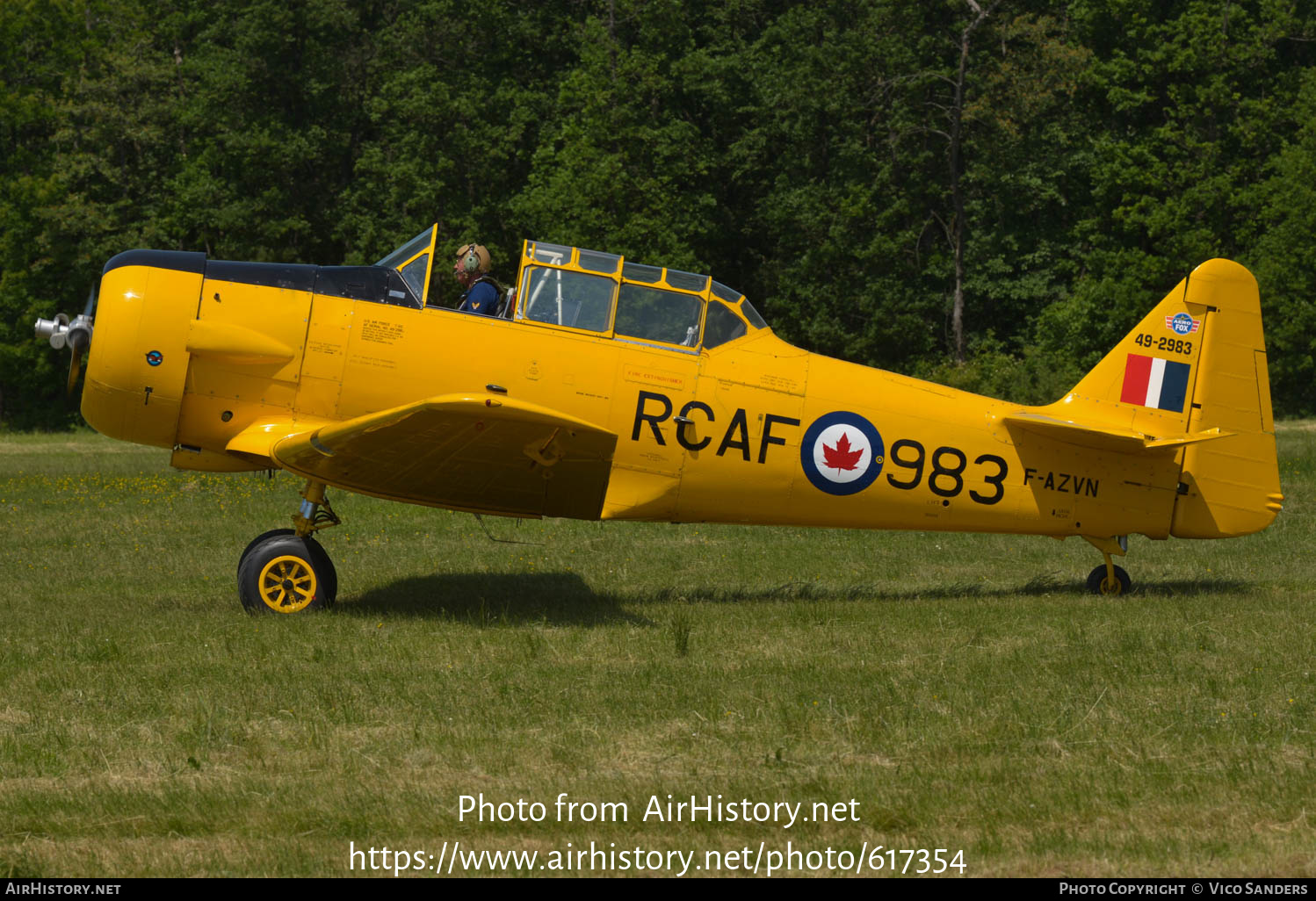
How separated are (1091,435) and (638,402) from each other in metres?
3.67

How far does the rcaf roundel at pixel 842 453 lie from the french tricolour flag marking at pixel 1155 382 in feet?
7.82

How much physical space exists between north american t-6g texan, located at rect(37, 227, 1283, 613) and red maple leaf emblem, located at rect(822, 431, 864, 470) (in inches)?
0.6

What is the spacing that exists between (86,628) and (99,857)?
15.4 ft

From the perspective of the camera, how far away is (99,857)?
5.22 m

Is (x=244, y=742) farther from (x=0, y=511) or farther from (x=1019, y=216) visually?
(x=1019, y=216)

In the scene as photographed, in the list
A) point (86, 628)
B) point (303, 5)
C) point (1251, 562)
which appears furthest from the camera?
point (303, 5)

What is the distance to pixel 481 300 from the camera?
9797 mm

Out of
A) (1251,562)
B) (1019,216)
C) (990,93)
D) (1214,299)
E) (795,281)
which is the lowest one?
(1251,562)

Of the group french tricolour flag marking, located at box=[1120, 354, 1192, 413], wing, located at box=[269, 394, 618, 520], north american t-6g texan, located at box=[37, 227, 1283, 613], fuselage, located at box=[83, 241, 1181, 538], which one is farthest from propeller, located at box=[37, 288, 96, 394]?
french tricolour flag marking, located at box=[1120, 354, 1192, 413]

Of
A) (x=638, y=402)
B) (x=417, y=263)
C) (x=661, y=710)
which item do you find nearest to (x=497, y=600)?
(x=638, y=402)

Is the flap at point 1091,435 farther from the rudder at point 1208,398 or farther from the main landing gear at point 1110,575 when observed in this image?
the main landing gear at point 1110,575

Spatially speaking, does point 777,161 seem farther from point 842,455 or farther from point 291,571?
point 291,571

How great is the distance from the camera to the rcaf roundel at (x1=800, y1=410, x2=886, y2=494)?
10.1 metres

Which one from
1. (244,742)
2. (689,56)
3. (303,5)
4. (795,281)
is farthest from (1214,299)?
(303,5)
